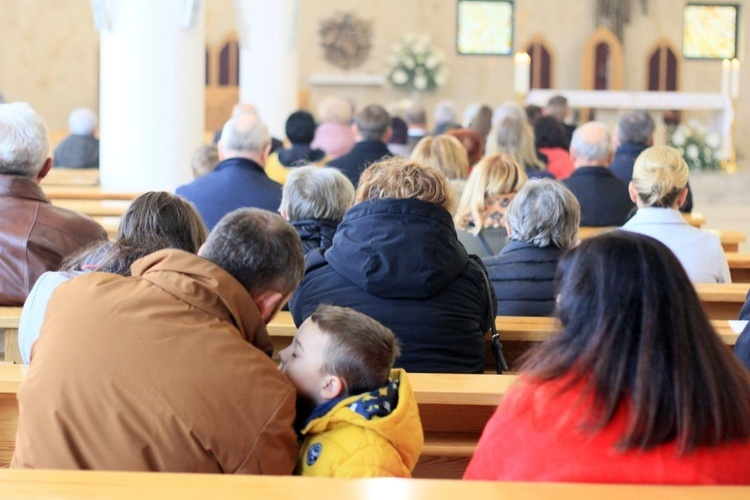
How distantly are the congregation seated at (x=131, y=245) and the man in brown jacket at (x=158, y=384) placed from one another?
585 millimetres

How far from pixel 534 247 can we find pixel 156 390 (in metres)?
1.98

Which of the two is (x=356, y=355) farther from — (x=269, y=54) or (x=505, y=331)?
(x=269, y=54)

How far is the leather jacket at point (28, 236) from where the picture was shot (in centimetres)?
345

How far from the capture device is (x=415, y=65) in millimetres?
15047

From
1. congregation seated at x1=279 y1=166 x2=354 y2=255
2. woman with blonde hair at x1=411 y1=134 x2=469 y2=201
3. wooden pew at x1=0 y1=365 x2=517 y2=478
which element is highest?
woman with blonde hair at x1=411 y1=134 x2=469 y2=201

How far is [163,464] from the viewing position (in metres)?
1.95

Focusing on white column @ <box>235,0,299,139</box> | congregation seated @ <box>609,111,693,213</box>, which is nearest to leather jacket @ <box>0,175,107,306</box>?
congregation seated @ <box>609,111,693,213</box>

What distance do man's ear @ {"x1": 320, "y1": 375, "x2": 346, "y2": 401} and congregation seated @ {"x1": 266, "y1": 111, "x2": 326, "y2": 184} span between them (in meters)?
4.95

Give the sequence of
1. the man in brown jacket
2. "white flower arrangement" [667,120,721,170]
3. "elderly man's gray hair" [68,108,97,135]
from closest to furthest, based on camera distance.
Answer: the man in brown jacket → "elderly man's gray hair" [68,108,97,135] → "white flower arrangement" [667,120,721,170]

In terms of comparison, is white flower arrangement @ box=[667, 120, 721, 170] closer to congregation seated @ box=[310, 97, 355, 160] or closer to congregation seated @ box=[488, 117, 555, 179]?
congregation seated @ box=[310, 97, 355, 160]

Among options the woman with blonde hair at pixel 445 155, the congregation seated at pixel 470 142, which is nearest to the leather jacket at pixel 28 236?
the woman with blonde hair at pixel 445 155

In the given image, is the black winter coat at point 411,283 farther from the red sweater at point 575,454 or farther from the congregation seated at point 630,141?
the congregation seated at point 630,141

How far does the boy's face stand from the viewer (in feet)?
7.26

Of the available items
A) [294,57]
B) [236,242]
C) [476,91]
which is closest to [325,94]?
[476,91]
